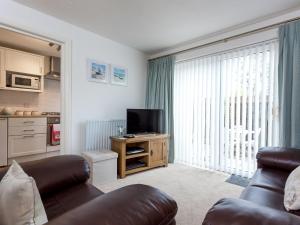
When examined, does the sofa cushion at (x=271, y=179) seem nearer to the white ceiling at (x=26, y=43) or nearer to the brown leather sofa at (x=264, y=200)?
the brown leather sofa at (x=264, y=200)

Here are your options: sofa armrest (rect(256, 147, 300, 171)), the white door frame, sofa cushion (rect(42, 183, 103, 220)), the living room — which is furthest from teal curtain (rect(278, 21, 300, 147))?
the white door frame

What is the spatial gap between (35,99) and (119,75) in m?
2.19

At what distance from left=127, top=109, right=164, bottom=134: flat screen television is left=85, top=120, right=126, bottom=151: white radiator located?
298 mm

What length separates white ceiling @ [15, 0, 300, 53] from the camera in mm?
2328

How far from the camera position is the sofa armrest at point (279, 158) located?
69.0 inches

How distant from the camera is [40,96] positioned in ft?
14.8

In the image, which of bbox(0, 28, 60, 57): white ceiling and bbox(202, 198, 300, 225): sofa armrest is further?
bbox(0, 28, 60, 57): white ceiling

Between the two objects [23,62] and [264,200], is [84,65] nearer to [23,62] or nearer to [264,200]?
[23,62]

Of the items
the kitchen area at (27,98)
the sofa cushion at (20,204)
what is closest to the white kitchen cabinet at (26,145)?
the kitchen area at (27,98)

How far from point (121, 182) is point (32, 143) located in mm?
2314

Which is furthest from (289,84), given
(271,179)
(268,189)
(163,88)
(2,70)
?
(2,70)

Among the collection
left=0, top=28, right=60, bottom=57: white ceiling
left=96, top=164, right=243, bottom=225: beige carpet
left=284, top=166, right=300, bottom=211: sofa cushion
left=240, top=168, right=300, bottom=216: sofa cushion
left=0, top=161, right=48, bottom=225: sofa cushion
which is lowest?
left=96, top=164, right=243, bottom=225: beige carpet

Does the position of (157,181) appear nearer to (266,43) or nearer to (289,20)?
(266,43)

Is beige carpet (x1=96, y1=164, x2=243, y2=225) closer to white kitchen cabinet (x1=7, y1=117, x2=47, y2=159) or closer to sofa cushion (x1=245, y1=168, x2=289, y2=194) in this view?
sofa cushion (x1=245, y1=168, x2=289, y2=194)
